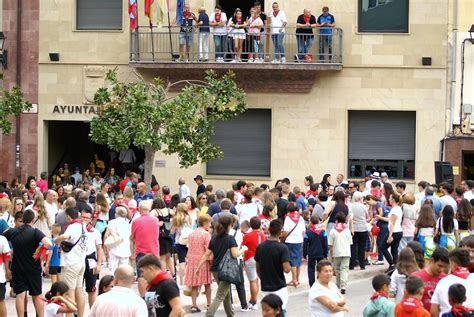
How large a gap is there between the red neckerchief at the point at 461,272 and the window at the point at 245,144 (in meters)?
19.7

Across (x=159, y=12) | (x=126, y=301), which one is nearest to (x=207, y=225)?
(x=126, y=301)

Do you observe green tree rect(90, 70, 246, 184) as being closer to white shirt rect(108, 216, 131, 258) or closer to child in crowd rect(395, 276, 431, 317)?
white shirt rect(108, 216, 131, 258)

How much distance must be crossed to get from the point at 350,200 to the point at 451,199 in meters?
3.19

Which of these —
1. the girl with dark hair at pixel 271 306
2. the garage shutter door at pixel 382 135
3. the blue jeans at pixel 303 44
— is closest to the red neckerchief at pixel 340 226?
the girl with dark hair at pixel 271 306

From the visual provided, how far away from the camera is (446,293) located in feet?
38.0

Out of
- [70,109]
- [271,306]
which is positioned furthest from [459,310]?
[70,109]

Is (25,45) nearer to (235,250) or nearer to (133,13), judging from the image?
(133,13)

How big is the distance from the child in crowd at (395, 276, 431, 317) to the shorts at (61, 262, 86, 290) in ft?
20.4

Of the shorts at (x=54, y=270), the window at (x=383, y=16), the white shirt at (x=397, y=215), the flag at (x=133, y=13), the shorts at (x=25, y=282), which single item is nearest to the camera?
the shorts at (x=25, y=282)

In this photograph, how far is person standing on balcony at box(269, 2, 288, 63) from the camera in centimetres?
3050

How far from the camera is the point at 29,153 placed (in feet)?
106

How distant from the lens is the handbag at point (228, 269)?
16.3 m

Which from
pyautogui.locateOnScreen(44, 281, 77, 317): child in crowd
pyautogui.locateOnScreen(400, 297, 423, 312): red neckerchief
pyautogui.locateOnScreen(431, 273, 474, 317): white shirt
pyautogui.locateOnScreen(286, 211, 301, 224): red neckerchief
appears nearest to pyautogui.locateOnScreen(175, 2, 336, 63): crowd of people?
pyautogui.locateOnScreen(286, 211, 301, 224): red neckerchief

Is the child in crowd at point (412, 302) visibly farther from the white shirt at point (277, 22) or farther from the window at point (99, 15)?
the window at point (99, 15)
